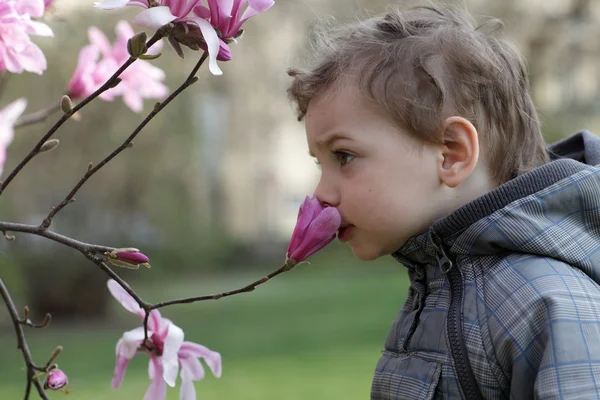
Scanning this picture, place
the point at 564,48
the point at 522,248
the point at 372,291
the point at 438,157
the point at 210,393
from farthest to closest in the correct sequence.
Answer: the point at 372,291 < the point at 564,48 < the point at 210,393 < the point at 438,157 < the point at 522,248

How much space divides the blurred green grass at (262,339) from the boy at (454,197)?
4.98m

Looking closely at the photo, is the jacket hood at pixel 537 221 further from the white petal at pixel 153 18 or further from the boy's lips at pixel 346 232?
the white petal at pixel 153 18

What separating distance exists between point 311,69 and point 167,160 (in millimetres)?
9185

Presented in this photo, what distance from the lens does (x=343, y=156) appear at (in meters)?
1.68

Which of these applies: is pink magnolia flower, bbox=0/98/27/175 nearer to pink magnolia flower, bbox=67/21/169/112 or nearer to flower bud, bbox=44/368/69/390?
pink magnolia flower, bbox=67/21/169/112

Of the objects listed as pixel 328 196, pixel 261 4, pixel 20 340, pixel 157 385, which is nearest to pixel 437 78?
pixel 328 196

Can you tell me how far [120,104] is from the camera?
973 cm

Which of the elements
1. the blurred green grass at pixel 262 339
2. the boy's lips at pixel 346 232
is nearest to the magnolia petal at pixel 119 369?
the boy's lips at pixel 346 232

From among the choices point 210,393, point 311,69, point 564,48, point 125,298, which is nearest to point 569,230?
point 311,69

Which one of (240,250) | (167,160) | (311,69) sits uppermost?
(311,69)

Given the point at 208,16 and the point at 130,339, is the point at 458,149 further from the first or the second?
the point at 130,339

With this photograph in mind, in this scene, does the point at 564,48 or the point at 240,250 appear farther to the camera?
the point at 240,250

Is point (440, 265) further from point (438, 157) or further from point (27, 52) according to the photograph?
point (27, 52)

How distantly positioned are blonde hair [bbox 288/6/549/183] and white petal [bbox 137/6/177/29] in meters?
0.49
